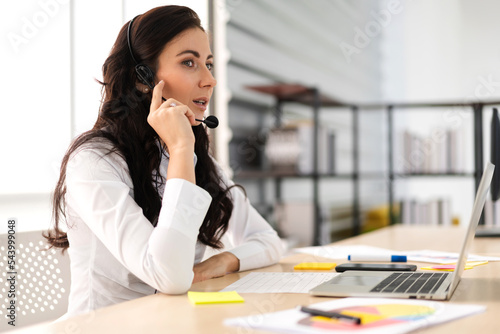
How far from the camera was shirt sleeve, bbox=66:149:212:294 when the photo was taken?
1047mm

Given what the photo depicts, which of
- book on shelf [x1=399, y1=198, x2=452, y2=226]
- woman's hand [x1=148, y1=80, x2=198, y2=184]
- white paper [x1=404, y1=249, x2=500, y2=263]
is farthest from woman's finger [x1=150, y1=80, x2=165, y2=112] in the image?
book on shelf [x1=399, y1=198, x2=452, y2=226]

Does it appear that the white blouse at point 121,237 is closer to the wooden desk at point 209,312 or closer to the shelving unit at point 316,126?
the wooden desk at point 209,312

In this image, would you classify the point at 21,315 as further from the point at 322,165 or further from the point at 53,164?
the point at 322,165

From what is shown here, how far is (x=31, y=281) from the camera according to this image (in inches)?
50.9

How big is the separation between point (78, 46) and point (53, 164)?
555 millimetres

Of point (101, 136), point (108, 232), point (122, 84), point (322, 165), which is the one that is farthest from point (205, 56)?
point (322, 165)

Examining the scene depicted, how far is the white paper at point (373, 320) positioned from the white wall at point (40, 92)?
1.23 meters

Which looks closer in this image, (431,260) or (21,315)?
(21,315)

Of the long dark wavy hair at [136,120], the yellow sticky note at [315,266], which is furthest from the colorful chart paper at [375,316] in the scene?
the long dark wavy hair at [136,120]

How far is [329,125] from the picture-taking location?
172 inches

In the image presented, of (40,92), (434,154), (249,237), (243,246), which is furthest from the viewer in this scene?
(434,154)

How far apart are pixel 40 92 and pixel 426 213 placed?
2.35m

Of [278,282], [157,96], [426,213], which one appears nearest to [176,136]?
[157,96]

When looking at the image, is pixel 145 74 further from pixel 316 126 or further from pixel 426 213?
pixel 426 213
